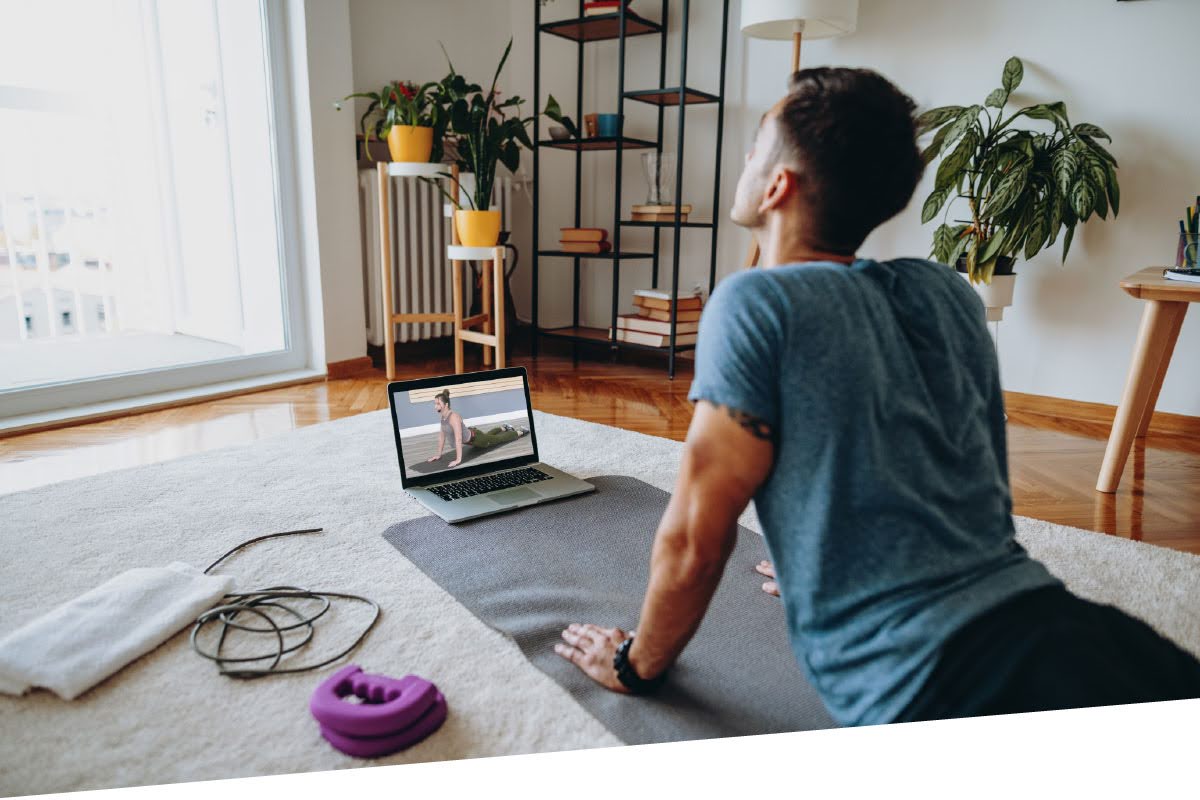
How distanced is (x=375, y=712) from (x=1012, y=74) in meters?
2.88

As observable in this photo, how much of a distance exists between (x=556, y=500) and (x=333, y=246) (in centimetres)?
200

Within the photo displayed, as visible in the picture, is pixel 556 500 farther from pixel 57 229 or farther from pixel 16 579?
pixel 57 229

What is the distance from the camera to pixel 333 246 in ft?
11.1

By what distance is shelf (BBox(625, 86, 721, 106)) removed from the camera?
329 cm

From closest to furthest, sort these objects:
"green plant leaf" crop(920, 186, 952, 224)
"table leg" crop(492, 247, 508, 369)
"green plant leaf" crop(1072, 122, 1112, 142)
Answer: "green plant leaf" crop(1072, 122, 1112, 142), "green plant leaf" crop(920, 186, 952, 224), "table leg" crop(492, 247, 508, 369)

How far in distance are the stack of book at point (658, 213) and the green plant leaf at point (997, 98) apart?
1.24 meters

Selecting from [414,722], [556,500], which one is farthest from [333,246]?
[414,722]

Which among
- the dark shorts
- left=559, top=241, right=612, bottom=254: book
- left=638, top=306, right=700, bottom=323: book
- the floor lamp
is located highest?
the floor lamp

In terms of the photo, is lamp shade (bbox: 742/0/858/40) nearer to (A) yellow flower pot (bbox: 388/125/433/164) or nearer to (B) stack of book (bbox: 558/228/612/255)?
(B) stack of book (bbox: 558/228/612/255)

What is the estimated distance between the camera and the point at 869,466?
2.58 feet

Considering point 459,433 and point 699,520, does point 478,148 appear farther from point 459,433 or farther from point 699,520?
point 699,520

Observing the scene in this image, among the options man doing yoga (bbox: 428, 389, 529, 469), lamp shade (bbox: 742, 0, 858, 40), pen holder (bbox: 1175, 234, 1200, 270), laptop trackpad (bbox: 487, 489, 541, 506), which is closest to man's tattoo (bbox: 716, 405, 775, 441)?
laptop trackpad (bbox: 487, 489, 541, 506)

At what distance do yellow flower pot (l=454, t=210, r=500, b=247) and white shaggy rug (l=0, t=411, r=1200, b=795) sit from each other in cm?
103

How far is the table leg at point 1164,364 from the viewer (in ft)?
7.65
